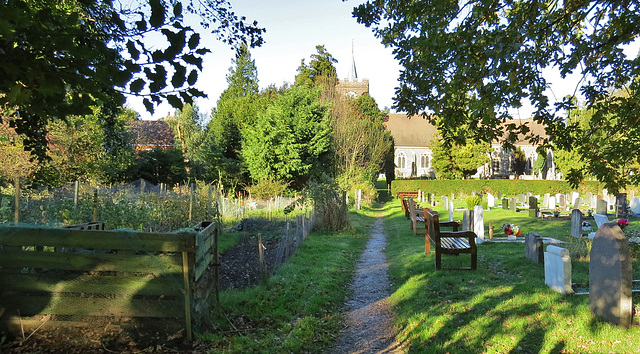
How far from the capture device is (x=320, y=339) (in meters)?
5.91

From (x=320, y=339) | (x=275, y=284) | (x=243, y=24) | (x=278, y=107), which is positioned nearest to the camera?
(x=320, y=339)

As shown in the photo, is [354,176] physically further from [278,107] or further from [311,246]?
[311,246]

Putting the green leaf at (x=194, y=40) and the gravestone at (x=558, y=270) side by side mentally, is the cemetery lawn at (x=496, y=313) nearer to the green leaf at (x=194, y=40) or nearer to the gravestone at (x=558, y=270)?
the gravestone at (x=558, y=270)

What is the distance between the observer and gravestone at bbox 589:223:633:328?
5188mm

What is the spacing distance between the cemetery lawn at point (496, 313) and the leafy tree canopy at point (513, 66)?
83.9 inches

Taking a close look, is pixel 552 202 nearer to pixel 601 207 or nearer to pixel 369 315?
pixel 601 207

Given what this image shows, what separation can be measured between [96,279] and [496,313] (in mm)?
4830

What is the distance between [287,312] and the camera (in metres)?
6.94

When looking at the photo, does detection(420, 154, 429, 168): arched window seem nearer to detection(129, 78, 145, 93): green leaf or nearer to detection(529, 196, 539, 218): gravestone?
detection(529, 196, 539, 218): gravestone

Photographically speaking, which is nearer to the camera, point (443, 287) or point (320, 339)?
point (320, 339)

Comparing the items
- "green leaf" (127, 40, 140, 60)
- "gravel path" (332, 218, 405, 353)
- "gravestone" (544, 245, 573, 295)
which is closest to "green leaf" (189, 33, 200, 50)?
"green leaf" (127, 40, 140, 60)

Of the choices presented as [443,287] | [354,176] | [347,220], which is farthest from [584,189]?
[443,287]

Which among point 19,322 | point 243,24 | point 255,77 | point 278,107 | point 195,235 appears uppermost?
point 255,77

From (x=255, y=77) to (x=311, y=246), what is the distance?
4555cm
